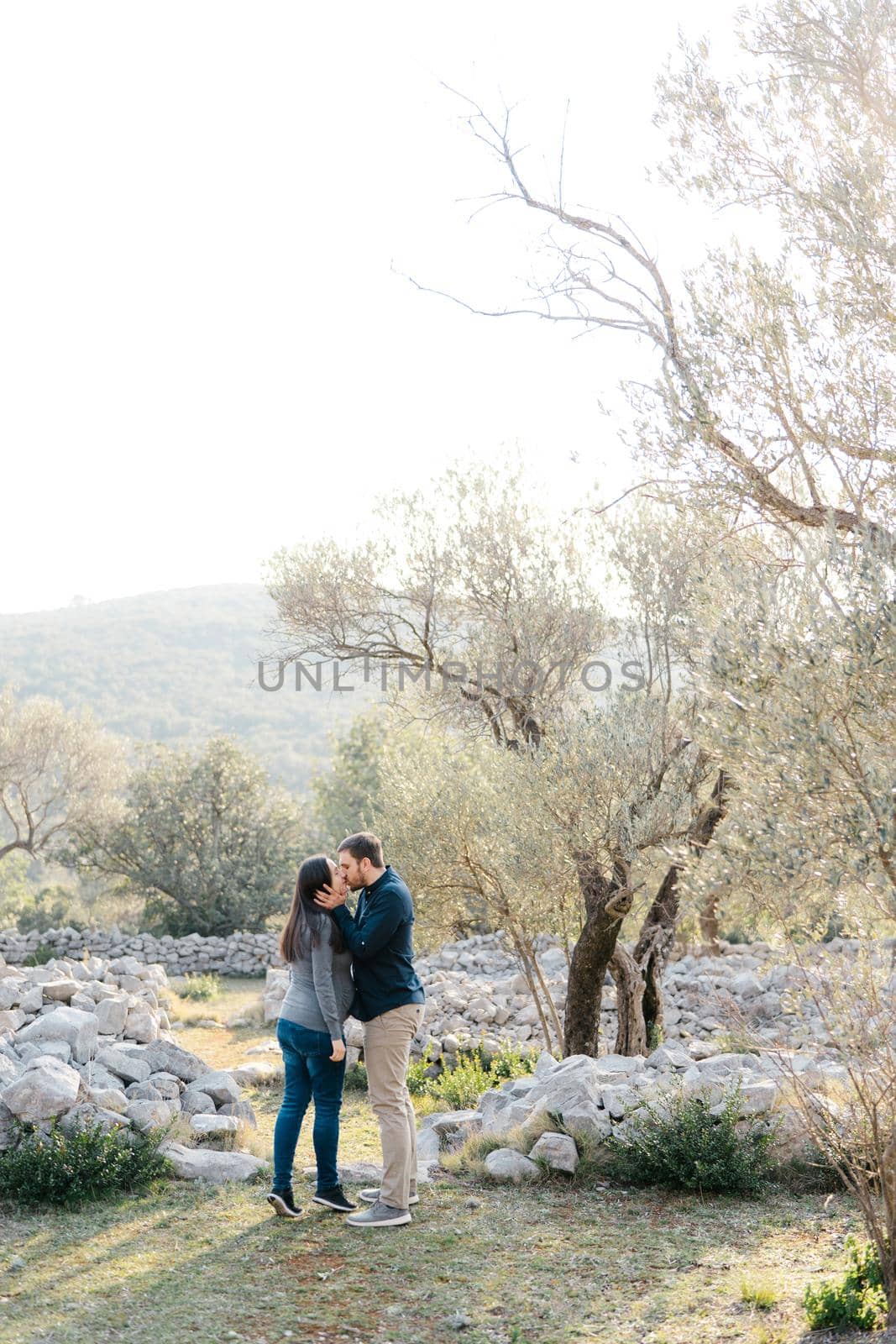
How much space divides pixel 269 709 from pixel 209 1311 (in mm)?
72810

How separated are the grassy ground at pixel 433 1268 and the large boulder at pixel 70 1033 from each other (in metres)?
2.22

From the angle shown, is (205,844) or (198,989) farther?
(205,844)

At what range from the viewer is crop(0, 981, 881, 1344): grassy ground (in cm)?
508

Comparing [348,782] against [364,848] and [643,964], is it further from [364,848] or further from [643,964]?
[364,848]

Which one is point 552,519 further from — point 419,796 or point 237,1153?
point 237,1153

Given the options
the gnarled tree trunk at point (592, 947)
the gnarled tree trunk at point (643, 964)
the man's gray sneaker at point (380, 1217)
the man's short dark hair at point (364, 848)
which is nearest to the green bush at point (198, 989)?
the gnarled tree trunk at point (592, 947)

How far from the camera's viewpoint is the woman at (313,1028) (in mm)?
6492

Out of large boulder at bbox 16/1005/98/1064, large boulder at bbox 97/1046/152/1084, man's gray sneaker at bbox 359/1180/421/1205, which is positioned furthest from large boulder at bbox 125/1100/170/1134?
man's gray sneaker at bbox 359/1180/421/1205

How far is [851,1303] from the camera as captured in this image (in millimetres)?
4828

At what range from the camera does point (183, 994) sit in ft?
67.1

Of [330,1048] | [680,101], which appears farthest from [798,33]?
[330,1048]

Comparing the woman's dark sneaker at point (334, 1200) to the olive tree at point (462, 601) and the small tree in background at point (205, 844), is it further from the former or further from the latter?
the small tree in background at point (205, 844)

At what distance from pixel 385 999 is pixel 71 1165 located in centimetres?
245

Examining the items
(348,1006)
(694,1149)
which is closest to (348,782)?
(694,1149)
